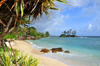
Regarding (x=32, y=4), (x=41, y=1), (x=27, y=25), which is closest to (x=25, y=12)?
(x=32, y=4)

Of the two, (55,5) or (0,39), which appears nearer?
(0,39)

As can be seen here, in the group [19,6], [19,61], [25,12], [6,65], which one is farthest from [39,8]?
[6,65]

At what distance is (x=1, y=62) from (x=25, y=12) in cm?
216

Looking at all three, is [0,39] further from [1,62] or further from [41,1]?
[41,1]

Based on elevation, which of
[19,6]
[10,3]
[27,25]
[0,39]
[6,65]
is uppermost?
[10,3]

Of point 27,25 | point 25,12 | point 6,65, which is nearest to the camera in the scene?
point 6,65

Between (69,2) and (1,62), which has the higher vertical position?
(69,2)

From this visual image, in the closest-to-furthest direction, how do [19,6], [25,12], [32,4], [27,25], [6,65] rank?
[19,6]
[6,65]
[32,4]
[25,12]
[27,25]

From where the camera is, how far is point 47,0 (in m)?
3.12

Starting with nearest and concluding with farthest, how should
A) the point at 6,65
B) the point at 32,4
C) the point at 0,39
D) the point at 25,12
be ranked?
the point at 6,65 < the point at 0,39 < the point at 32,4 < the point at 25,12

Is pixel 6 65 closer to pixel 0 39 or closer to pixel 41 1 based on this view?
pixel 0 39

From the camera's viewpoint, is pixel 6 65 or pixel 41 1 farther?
pixel 41 1

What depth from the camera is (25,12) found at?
3.53m

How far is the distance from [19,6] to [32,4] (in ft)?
2.93
